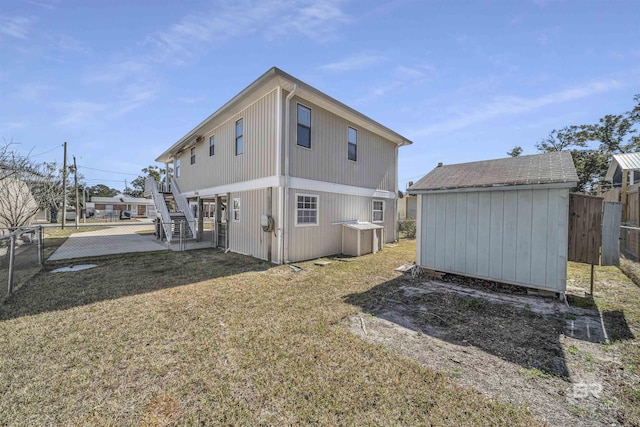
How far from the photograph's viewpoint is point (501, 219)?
5145 mm

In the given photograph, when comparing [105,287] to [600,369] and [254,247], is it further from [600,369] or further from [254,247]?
[600,369]

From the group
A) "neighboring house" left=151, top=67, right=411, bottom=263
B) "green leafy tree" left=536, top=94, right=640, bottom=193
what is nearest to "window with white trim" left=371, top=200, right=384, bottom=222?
"neighboring house" left=151, top=67, right=411, bottom=263

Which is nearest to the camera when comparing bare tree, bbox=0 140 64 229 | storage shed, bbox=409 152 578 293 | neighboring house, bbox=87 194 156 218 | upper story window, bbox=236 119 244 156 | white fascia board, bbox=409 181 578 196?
white fascia board, bbox=409 181 578 196

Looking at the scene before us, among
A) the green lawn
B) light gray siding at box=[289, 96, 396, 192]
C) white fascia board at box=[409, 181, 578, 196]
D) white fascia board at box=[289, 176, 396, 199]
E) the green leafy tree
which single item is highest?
the green leafy tree

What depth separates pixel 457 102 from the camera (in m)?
9.63

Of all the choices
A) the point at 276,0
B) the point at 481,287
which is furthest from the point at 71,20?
the point at 481,287

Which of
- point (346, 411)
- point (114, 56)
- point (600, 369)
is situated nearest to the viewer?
point (346, 411)

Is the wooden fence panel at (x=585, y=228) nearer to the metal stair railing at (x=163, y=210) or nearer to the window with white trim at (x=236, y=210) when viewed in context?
the window with white trim at (x=236, y=210)

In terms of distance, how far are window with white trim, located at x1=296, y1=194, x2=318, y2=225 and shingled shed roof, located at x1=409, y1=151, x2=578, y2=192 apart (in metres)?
3.26

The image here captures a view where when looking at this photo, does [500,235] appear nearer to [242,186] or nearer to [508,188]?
[508,188]

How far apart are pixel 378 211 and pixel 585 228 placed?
7428mm

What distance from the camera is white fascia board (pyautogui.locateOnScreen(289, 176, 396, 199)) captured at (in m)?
7.89

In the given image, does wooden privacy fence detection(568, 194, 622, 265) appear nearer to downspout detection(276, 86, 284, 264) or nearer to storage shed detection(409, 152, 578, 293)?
storage shed detection(409, 152, 578, 293)

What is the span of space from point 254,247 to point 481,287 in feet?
21.4
